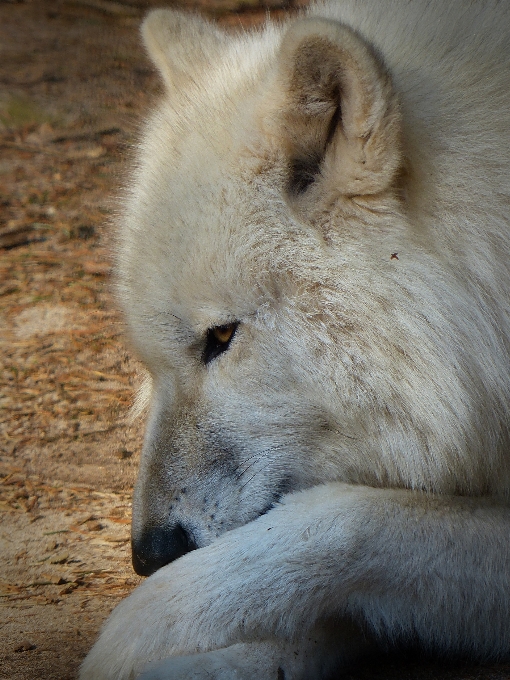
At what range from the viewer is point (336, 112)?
2.32 m

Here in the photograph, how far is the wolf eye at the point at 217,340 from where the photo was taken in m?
2.55

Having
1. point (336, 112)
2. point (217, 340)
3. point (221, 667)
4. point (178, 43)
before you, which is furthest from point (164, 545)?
point (178, 43)

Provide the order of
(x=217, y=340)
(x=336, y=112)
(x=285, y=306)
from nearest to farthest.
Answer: (x=336, y=112) < (x=285, y=306) < (x=217, y=340)

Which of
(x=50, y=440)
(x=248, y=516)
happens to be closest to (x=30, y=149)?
(x=50, y=440)

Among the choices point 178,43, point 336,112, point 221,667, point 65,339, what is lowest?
point 221,667

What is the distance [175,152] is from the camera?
108 inches

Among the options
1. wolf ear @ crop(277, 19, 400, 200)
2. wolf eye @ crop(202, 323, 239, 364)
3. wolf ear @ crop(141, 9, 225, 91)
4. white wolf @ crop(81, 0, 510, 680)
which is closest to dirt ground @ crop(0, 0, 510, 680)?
white wolf @ crop(81, 0, 510, 680)

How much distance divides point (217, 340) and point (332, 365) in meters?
0.38

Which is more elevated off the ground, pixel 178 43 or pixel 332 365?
pixel 178 43

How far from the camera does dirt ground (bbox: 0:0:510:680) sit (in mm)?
2887

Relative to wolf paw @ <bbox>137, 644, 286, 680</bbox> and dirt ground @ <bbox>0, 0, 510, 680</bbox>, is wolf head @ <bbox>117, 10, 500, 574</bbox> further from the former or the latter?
dirt ground @ <bbox>0, 0, 510, 680</bbox>

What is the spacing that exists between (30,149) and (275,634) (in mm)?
5535

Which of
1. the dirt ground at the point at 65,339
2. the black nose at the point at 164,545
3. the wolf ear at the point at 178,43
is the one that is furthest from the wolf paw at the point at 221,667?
the wolf ear at the point at 178,43

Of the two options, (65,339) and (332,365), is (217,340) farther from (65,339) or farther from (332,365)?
(65,339)
